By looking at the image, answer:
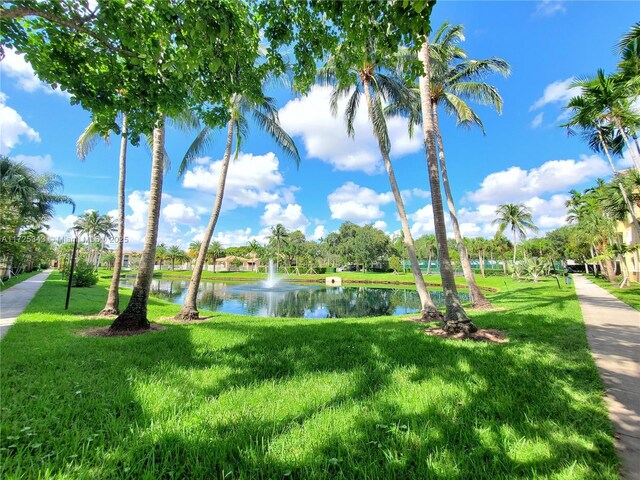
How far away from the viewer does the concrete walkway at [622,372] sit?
244 centimetres

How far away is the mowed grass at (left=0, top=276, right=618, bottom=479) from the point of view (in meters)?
2.08

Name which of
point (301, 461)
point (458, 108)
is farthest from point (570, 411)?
point (458, 108)

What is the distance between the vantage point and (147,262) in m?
7.55

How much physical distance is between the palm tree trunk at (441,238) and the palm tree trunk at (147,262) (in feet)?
23.1

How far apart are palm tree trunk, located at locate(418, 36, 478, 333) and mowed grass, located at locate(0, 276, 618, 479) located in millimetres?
1521

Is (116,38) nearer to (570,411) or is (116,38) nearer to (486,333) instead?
(570,411)

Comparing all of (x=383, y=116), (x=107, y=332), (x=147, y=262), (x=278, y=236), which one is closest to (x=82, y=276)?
(x=147, y=262)

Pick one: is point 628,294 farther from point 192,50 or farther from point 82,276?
point 82,276

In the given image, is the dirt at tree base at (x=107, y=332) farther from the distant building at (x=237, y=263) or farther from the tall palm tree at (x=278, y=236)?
the distant building at (x=237, y=263)

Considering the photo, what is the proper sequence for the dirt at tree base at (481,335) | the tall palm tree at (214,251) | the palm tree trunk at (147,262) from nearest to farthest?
the dirt at tree base at (481,335), the palm tree trunk at (147,262), the tall palm tree at (214,251)

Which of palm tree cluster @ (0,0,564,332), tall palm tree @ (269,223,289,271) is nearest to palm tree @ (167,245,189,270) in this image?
tall palm tree @ (269,223,289,271)

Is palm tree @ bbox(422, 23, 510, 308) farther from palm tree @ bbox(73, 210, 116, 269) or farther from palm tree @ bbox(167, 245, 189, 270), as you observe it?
palm tree @ bbox(167, 245, 189, 270)

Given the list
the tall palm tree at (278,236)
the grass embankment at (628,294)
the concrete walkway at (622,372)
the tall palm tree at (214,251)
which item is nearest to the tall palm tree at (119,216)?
the concrete walkway at (622,372)

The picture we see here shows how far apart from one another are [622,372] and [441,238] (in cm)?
402
